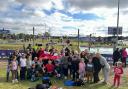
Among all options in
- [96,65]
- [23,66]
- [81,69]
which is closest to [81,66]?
[81,69]

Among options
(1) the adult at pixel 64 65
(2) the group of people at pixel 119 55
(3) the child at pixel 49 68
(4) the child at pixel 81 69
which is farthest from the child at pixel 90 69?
(2) the group of people at pixel 119 55

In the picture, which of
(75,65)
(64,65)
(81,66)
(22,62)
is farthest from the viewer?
(64,65)

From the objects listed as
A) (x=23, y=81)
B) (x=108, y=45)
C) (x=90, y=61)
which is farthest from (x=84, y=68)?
(x=108, y=45)

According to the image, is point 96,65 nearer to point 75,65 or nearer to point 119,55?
point 75,65

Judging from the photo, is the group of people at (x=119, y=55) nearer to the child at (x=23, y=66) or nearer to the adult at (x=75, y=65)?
the adult at (x=75, y=65)

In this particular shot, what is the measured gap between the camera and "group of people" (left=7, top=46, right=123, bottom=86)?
18.5 m

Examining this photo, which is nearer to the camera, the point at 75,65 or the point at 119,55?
the point at 75,65

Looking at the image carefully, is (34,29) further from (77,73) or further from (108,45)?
(108,45)

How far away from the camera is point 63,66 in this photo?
19.5 m

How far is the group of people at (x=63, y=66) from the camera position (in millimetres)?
18500

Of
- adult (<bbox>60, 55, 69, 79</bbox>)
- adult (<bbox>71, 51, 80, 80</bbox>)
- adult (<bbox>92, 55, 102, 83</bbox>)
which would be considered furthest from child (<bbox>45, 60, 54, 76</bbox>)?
adult (<bbox>92, 55, 102, 83</bbox>)

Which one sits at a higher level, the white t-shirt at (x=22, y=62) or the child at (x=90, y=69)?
the white t-shirt at (x=22, y=62)

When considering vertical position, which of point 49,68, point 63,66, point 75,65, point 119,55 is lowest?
point 49,68

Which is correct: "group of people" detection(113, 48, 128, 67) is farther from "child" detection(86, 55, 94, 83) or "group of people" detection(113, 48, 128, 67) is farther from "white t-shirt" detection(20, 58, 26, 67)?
"white t-shirt" detection(20, 58, 26, 67)
